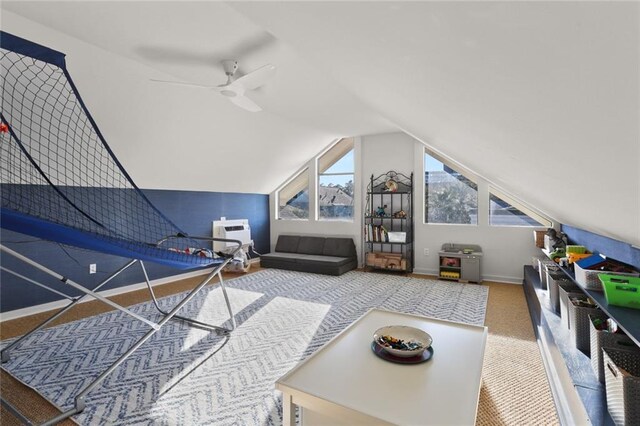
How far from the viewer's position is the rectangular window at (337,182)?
6160 mm

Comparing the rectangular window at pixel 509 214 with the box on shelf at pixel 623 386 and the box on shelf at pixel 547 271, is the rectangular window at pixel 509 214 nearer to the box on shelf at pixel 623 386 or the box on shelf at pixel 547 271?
the box on shelf at pixel 547 271

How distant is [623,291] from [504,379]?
3.11 feet

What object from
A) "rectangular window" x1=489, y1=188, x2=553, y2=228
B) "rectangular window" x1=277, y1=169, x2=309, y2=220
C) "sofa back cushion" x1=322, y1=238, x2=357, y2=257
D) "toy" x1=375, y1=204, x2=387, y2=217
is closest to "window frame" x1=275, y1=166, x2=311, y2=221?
"rectangular window" x1=277, y1=169, x2=309, y2=220

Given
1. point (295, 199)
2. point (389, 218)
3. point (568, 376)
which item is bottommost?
point (568, 376)

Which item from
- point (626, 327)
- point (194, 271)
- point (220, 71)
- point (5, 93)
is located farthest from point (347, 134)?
point (626, 327)

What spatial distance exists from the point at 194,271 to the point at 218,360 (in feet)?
10.2

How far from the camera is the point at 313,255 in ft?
19.5

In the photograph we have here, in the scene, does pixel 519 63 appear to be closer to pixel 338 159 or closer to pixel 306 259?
pixel 306 259

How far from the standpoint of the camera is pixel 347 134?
5.75 meters

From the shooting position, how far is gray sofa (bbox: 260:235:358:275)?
17.5 feet

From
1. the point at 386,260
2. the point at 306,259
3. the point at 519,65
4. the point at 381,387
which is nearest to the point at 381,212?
the point at 386,260

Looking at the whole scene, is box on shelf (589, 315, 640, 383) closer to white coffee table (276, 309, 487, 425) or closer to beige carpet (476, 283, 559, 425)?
beige carpet (476, 283, 559, 425)

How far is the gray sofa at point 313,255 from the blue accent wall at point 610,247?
319 cm

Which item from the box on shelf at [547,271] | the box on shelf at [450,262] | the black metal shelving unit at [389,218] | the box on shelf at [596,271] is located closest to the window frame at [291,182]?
the black metal shelving unit at [389,218]
